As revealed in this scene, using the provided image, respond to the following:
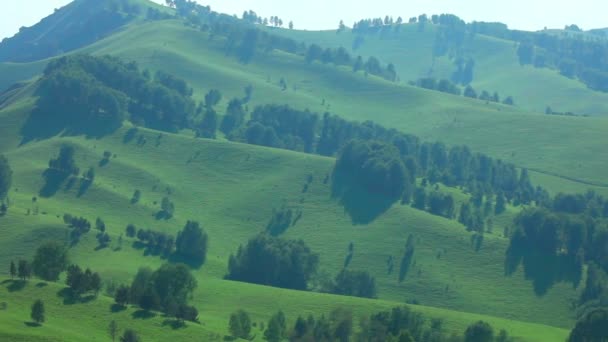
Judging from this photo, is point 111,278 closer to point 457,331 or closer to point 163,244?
point 163,244

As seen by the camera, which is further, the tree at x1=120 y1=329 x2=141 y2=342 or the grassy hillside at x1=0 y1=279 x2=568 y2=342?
the tree at x1=120 y1=329 x2=141 y2=342

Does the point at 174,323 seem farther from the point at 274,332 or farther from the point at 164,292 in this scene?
the point at 274,332

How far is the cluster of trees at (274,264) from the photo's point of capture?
181 metres

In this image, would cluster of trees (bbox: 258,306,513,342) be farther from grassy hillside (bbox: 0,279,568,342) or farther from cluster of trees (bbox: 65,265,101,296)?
cluster of trees (bbox: 65,265,101,296)

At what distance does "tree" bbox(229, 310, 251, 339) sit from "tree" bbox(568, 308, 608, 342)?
52.4 metres

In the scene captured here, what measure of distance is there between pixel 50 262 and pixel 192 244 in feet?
162

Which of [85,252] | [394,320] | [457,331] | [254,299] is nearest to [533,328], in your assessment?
[457,331]

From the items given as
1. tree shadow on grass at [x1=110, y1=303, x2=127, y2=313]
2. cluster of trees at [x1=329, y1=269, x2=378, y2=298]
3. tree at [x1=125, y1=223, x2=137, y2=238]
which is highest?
tree at [x1=125, y1=223, x2=137, y2=238]

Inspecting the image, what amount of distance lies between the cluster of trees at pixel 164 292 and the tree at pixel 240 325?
619 cm

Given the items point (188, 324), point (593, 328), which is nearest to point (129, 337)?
point (188, 324)

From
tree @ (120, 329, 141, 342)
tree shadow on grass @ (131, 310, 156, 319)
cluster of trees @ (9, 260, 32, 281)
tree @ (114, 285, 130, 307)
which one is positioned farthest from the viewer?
cluster of trees @ (9, 260, 32, 281)

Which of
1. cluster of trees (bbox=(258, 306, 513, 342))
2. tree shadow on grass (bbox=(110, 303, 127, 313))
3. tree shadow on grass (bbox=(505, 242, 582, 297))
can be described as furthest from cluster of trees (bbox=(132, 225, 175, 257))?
tree shadow on grass (bbox=(505, 242, 582, 297))

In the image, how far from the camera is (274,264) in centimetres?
18200

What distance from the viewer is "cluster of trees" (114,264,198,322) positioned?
425ft
